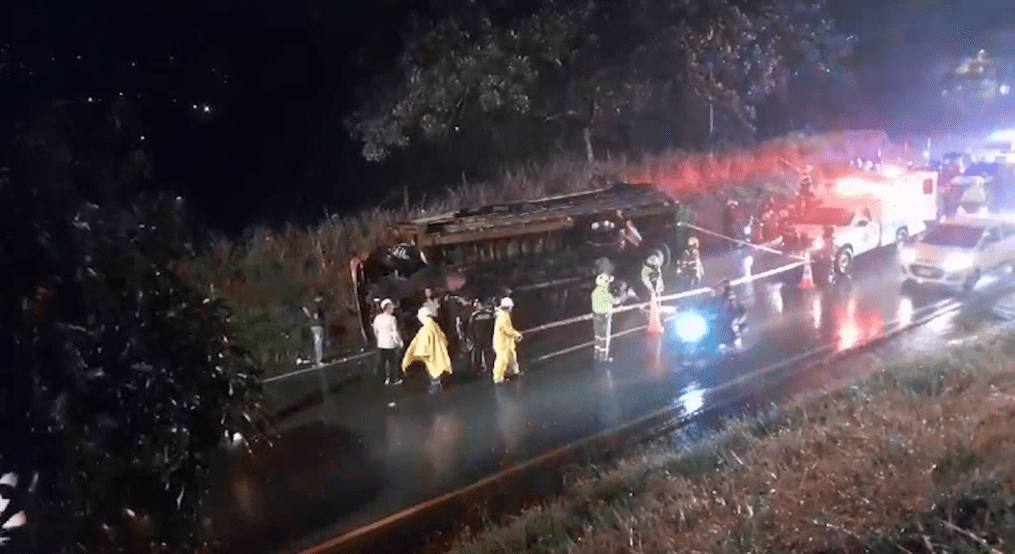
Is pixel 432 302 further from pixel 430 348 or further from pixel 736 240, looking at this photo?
pixel 736 240

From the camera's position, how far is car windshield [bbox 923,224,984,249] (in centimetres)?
1931

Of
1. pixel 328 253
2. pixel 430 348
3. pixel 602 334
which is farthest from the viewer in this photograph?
pixel 328 253

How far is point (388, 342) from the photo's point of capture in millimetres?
14297

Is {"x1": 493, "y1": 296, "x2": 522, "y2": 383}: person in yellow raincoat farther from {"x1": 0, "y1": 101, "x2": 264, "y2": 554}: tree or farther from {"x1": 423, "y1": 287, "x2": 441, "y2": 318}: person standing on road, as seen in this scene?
{"x1": 0, "y1": 101, "x2": 264, "y2": 554}: tree

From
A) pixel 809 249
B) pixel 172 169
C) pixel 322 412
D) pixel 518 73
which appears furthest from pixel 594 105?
pixel 322 412

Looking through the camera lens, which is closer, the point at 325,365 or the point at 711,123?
the point at 325,365

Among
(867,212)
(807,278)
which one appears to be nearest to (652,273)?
(807,278)

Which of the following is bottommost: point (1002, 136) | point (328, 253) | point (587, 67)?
point (1002, 136)

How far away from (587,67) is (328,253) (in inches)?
332

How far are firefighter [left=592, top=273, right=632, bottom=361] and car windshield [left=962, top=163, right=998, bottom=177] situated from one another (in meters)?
19.7

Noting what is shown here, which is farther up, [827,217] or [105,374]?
[105,374]

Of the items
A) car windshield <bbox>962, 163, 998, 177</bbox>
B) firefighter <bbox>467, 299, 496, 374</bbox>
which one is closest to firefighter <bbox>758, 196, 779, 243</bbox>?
firefighter <bbox>467, 299, 496, 374</bbox>

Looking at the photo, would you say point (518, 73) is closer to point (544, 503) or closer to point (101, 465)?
point (544, 503)

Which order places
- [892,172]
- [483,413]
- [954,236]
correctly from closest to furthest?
1. [483,413]
2. [954,236]
3. [892,172]
